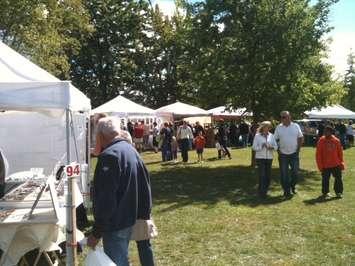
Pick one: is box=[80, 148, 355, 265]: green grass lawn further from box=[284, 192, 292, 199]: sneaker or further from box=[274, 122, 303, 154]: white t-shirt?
box=[274, 122, 303, 154]: white t-shirt

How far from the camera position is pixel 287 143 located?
522 inches

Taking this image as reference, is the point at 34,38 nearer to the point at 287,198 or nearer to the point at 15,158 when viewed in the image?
the point at 15,158

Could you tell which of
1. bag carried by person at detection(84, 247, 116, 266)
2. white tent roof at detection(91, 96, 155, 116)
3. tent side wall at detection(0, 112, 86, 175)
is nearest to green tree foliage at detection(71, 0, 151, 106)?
white tent roof at detection(91, 96, 155, 116)

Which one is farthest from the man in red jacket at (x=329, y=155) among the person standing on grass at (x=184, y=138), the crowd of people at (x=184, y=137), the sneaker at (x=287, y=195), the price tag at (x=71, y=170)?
the person standing on grass at (x=184, y=138)

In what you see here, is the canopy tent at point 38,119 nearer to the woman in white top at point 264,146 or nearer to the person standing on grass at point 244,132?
the woman in white top at point 264,146

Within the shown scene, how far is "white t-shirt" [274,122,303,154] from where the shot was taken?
43.3ft

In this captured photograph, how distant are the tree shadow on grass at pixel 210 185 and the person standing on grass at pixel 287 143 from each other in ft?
2.15

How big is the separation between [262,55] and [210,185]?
465 cm

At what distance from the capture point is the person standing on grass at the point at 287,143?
520 inches

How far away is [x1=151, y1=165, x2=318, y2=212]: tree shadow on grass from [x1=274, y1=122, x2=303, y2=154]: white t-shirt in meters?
1.11

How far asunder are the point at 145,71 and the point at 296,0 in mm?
42250

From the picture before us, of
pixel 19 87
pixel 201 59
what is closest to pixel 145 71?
pixel 201 59

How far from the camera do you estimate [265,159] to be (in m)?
13.1

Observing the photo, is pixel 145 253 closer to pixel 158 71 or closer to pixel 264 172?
pixel 264 172
